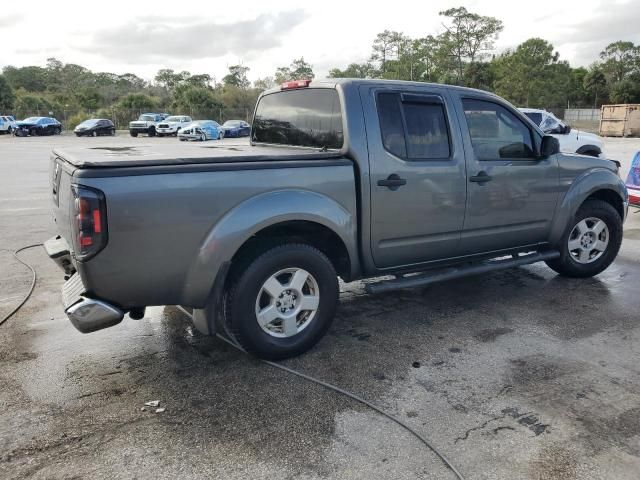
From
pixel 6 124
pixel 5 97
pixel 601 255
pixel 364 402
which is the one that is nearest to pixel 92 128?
pixel 6 124

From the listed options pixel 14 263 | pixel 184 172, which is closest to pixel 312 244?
pixel 184 172

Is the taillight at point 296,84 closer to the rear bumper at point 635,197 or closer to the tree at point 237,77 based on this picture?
the rear bumper at point 635,197

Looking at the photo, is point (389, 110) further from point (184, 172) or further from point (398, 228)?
point (184, 172)

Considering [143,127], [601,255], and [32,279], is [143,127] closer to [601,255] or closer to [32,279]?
[32,279]

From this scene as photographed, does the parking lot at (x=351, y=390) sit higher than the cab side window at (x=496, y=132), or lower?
lower

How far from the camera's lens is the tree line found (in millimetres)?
55375

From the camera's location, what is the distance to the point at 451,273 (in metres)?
4.64

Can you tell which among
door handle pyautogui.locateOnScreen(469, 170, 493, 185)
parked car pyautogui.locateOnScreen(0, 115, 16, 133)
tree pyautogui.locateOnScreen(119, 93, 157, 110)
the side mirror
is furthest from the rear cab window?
tree pyautogui.locateOnScreen(119, 93, 157, 110)

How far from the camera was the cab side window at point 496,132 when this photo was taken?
466 centimetres

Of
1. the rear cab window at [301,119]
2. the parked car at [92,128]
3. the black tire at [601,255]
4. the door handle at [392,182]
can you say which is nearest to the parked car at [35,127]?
the parked car at [92,128]

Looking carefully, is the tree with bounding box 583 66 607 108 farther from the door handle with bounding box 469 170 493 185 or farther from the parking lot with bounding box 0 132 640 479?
the parking lot with bounding box 0 132 640 479

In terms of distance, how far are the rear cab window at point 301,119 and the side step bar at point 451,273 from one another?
113cm

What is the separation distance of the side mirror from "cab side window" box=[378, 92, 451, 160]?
111 centimetres

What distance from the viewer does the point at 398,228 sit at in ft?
13.9
